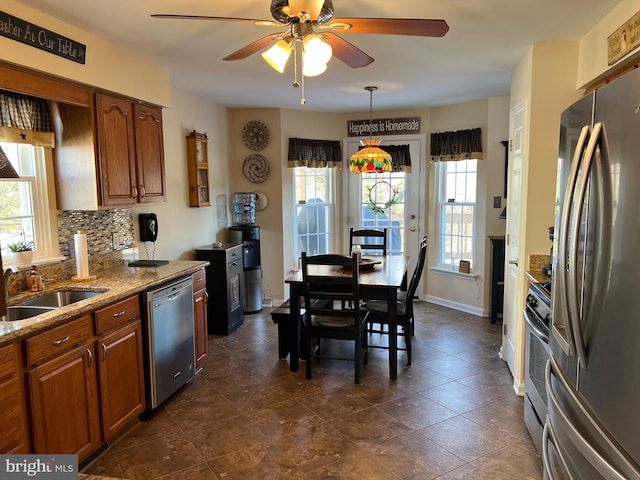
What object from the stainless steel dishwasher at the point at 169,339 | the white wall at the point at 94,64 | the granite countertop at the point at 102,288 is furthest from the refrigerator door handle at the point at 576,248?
the white wall at the point at 94,64

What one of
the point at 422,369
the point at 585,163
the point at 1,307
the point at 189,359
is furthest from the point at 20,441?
the point at 422,369

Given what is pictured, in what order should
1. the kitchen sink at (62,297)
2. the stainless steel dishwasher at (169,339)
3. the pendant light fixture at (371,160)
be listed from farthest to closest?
the pendant light fixture at (371,160) → the stainless steel dishwasher at (169,339) → the kitchen sink at (62,297)

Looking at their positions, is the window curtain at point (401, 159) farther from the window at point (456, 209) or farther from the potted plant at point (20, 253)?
the potted plant at point (20, 253)

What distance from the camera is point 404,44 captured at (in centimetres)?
302

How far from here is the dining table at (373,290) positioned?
3.41 m

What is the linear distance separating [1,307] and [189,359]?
4.85 ft

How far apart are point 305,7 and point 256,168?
12.3 ft

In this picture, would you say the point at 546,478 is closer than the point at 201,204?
Yes

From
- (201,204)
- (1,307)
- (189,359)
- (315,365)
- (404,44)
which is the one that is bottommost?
(315,365)

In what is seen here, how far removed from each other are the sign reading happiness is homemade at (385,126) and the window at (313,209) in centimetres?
61

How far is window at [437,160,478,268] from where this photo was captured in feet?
17.4

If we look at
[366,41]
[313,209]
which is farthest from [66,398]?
[313,209]

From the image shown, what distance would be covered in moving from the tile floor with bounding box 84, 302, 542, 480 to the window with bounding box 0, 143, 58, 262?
Answer: 4.40ft

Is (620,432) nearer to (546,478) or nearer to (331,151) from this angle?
(546,478)
